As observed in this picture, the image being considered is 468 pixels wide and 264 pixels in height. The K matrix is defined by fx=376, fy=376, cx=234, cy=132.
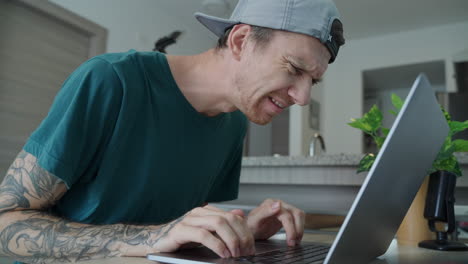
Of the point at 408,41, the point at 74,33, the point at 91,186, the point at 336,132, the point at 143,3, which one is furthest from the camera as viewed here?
the point at 336,132

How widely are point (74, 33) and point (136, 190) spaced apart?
2.64m

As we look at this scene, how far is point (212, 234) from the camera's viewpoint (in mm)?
549

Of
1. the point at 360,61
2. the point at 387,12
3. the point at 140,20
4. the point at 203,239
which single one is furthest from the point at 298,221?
the point at 360,61

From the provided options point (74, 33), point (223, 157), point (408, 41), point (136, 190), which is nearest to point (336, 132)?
point (408, 41)

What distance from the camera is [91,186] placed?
0.81 m

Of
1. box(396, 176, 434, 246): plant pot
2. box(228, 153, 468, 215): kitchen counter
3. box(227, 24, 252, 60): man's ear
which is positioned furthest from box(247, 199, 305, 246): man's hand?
box(228, 153, 468, 215): kitchen counter

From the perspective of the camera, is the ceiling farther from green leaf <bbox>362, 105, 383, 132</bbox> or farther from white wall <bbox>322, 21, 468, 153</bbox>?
green leaf <bbox>362, 105, 383, 132</bbox>

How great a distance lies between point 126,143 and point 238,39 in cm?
37

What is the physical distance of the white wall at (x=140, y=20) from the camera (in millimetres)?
3176

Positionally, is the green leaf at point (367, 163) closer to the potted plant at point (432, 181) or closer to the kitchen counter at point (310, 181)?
the potted plant at point (432, 181)

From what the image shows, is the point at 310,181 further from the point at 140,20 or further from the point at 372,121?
the point at 140,20

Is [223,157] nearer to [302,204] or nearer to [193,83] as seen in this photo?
[193,83]

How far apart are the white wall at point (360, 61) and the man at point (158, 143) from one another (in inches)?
156

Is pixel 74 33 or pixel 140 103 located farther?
pixel 74 33
